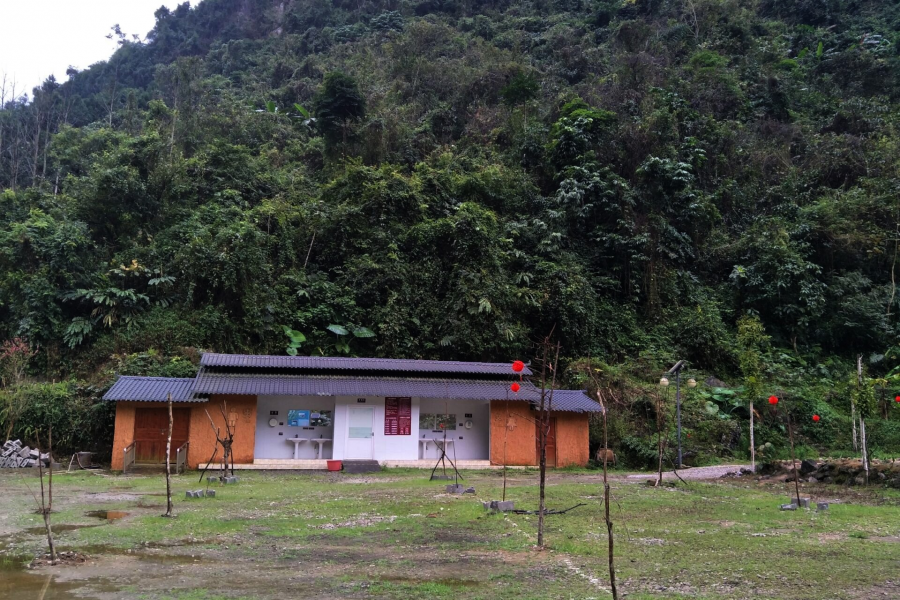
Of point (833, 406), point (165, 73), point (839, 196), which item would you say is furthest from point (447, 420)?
point (165, 73)

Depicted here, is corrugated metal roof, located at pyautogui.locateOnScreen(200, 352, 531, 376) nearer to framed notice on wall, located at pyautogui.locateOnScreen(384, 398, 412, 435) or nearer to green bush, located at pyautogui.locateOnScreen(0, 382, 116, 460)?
framed notice on wall, located at pyautogui.locateOnScreen(384, 398, 412, 435)

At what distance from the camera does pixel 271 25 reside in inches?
2751

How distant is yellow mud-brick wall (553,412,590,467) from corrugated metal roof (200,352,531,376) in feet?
7.29

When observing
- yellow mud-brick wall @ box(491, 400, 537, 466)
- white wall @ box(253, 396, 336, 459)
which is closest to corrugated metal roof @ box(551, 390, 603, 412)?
yellow mud-brick wall @ box(491, 400, 537, 466)

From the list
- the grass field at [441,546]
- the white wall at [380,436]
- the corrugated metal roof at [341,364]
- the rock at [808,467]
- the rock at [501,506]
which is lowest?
the grass field at [441,546]

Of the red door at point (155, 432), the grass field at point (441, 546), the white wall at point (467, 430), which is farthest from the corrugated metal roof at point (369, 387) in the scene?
the grass field at point (441, 546)

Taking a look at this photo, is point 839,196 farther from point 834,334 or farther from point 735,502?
point 735,502

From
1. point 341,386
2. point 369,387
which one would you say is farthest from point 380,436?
point 341,386

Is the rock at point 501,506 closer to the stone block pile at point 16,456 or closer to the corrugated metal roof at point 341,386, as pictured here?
the corrugated metal roof at point 341,386

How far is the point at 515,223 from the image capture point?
3228 cm

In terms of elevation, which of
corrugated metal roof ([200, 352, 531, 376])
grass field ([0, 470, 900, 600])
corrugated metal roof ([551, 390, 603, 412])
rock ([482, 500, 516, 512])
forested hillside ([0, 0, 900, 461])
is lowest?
grass field ([0, 470, 900, 600])

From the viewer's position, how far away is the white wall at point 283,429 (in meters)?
22.3

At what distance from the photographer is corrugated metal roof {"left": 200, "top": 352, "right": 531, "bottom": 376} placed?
2180 cm

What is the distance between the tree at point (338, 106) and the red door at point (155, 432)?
65.7 feet
